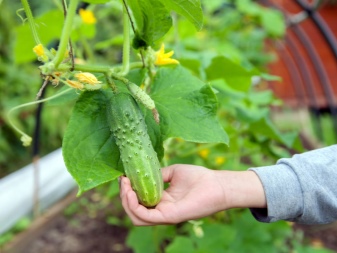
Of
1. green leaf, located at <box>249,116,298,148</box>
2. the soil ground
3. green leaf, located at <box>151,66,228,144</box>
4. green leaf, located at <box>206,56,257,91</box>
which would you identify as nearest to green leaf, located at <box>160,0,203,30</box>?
green leaf, located at <box>151,66,228,144</box>

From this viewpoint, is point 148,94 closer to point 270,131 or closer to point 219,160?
point 270,131

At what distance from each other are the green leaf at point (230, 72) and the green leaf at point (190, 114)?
0.36 meters

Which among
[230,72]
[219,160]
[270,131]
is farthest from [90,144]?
[219,160]

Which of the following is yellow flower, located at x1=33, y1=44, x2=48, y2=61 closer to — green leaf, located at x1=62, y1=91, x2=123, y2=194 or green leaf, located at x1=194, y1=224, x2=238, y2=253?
green leaf, located at x1=62, y1=91, x2=123, y2=194

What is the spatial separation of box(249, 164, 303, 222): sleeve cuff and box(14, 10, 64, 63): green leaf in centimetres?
82

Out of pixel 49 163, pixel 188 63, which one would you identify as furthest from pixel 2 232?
pixel 188 63

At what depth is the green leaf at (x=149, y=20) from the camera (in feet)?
→ 2.90

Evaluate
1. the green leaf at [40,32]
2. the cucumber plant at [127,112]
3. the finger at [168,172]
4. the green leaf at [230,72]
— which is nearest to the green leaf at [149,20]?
the cucumber plant at [127,112]

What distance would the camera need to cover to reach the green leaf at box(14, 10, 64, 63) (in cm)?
149

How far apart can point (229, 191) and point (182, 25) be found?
133cm

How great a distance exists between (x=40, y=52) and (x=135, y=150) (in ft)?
0.71

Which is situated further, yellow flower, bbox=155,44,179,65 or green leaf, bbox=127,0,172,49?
yellow flower, bbox=155,44,179,65

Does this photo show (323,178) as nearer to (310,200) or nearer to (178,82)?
(310,200)

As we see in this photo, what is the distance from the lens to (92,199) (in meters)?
3.29
